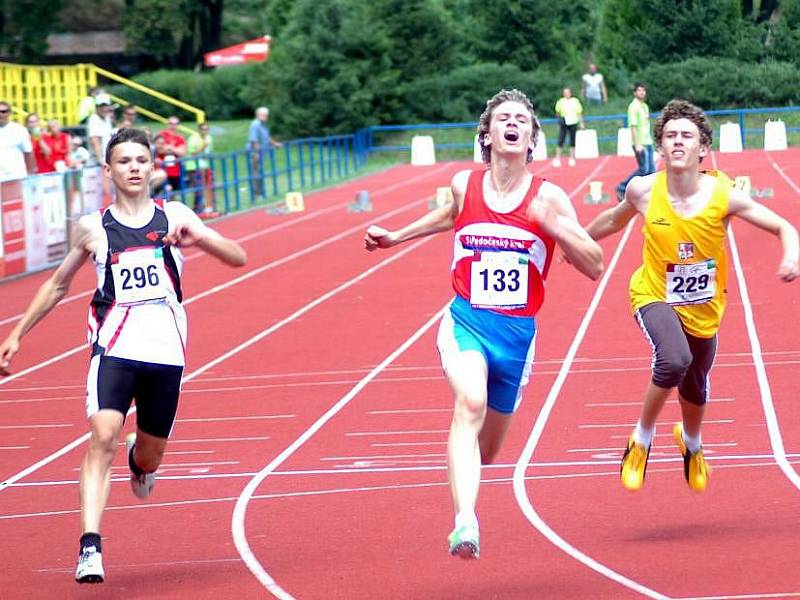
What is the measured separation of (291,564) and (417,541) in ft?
2.03

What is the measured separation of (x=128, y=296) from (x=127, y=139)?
25.1 inches

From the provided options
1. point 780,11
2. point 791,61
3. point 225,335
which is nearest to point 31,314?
point 225,335

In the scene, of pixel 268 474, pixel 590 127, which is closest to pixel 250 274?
pixel 268 474

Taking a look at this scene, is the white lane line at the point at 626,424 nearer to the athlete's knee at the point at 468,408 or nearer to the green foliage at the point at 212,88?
the athlete's knee at the point at 468,408

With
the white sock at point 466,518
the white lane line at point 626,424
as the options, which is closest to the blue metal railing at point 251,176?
the white lane line at point 626,424

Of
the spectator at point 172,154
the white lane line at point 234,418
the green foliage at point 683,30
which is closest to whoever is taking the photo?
the white lane line at point 234,418

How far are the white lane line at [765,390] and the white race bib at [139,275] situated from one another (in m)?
3.23

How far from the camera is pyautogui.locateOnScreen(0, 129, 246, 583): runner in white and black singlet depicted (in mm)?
6242

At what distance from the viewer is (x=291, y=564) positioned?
645 centimetres

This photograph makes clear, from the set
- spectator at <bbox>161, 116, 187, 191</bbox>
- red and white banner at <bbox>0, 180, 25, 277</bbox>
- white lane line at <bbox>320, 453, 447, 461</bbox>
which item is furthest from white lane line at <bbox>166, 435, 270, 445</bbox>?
spectator at <bbox>161, 116, 187, 191</bbox>

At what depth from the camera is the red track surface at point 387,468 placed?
6.21m

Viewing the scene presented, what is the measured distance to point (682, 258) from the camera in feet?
23.0

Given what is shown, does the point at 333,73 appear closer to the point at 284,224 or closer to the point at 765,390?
the point at 284,224

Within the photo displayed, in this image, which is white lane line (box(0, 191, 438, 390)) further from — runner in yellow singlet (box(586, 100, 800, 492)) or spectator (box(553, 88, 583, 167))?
spectator (box(553, 88, 583, 167))
